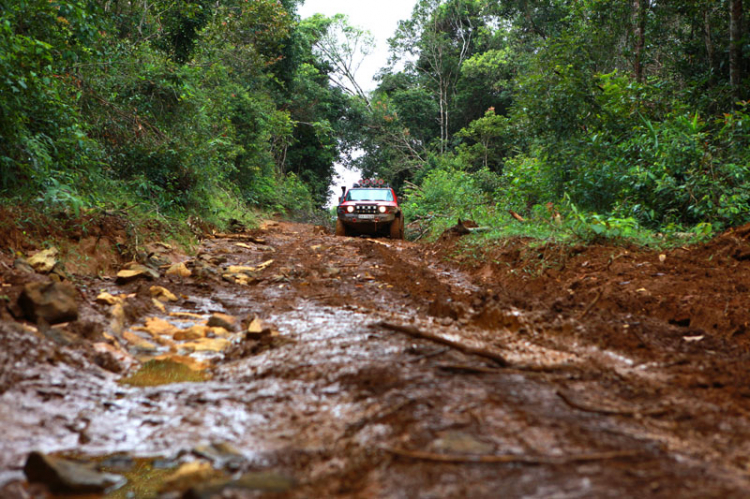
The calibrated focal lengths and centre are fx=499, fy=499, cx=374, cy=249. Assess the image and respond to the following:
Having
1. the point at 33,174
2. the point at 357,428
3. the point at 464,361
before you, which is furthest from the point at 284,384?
the point at 33,174

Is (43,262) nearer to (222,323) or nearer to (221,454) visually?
(222,323)

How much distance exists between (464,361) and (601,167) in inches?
260

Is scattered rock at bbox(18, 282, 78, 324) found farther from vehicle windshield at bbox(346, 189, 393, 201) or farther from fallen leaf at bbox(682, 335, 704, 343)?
vehicle windshield at bbox(346, 189, 393, 201)

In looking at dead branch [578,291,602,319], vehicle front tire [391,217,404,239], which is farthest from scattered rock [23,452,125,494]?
vehicle front tire [391,217,404,239]

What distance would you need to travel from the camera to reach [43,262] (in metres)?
4.29

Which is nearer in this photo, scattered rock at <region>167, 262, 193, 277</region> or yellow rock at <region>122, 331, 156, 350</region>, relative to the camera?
yellow rock at <region>122, 331, 156, 350</region>

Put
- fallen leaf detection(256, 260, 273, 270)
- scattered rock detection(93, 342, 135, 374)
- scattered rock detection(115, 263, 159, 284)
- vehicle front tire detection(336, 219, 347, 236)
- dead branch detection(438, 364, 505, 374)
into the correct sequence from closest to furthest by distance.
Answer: dead branch detection(438, 364, 505, 374)
scattered rock detection(93, 342, 135, 374)
scattered rock detection(115, 263, 159, 284)
fallen leaf detection(256, 260, 273, 270)
vehicle front tire detection(336, 219, 347, 236)

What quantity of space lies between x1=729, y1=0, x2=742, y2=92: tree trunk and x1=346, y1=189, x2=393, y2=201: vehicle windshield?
7.56 m

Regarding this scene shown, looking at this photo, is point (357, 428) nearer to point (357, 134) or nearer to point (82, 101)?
point (82, 101)

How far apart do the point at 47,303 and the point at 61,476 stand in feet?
6.11

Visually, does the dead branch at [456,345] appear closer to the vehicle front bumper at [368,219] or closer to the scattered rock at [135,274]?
the scattered rock at [135,274]

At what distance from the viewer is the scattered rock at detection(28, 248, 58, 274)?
421 cm

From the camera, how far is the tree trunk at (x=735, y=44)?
8055 mm

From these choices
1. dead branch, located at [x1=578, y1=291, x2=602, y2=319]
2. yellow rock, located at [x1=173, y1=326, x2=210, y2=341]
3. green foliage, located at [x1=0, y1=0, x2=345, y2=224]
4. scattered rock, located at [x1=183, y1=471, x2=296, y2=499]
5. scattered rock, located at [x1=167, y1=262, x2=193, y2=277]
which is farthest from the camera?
scattered rock, located at [x1=167, y1=262, x2=193, y2=277]
